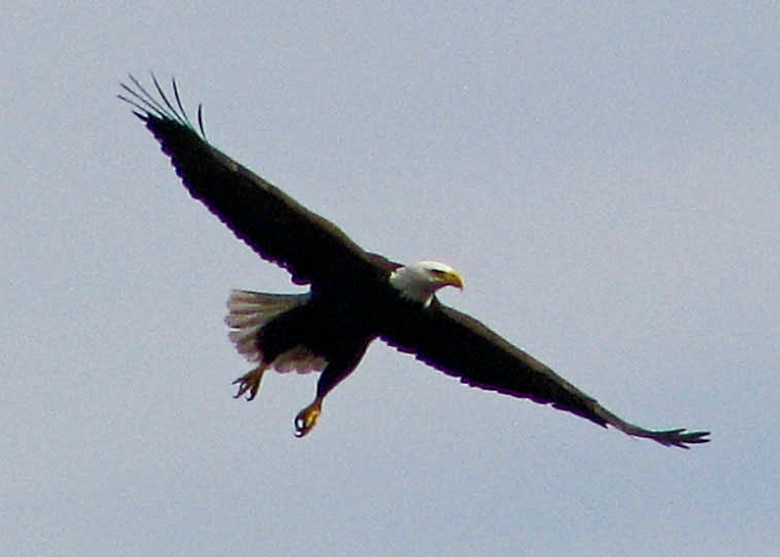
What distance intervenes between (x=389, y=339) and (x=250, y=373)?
73cm

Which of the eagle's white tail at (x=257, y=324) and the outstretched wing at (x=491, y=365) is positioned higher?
the outstretched wing at (x=491, y=365)

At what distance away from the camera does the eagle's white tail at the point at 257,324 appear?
21.8 meters

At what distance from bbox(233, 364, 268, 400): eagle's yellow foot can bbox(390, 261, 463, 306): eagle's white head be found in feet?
3.35

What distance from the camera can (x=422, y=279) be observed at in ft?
69.9

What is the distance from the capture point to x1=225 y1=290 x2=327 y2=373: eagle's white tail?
21.8 meters

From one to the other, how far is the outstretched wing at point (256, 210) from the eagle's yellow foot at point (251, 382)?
2.81 feet

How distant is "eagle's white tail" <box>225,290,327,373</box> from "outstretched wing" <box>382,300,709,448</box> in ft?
1.41

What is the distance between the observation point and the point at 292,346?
71.8ft

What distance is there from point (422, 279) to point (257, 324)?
0.96 m

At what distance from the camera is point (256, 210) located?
2112 cm

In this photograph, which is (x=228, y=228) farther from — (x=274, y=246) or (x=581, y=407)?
(x=581, y=407)

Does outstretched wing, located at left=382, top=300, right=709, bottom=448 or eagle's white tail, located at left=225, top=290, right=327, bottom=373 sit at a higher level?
outstretched wing, located at left=382, top=300, right=709, bottom=448

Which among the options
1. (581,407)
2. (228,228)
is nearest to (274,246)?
(228,228)

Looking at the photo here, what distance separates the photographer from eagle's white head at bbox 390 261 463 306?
2127 cm
